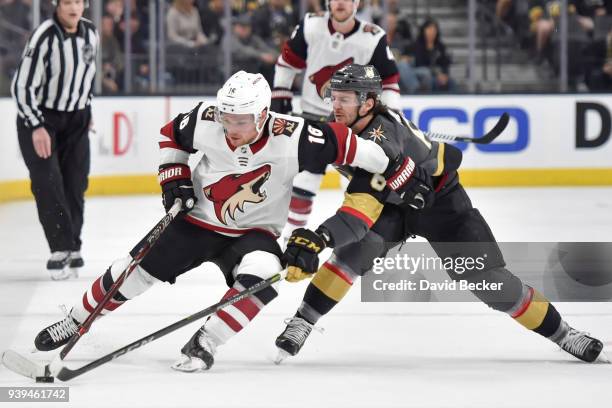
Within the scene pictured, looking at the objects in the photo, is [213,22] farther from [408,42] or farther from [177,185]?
[177,185]

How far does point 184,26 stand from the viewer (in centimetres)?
873

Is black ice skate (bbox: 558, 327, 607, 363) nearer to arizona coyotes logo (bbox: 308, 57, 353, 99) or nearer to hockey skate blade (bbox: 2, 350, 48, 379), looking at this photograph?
hockey skate blade (bbox: 2, 350, 48, 379)

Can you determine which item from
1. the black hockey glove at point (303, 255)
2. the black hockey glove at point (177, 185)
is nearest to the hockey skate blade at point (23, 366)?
the black hockey glove at point (177, 185)

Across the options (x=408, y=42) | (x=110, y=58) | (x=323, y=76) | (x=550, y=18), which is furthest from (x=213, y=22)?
(x=323, y=76)

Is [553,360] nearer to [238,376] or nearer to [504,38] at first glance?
[238,376]

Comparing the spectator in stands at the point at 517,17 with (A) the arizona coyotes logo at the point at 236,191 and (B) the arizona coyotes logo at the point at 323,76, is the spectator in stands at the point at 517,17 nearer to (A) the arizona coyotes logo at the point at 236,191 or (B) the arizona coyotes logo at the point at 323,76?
(B) the arizona coyotes logo at the point at 323,76

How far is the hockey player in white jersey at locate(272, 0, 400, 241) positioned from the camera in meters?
5.82

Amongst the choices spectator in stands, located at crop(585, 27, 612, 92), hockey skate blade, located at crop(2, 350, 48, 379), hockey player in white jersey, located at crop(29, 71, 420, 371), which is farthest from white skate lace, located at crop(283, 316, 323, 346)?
spectator in stands, located at crop(585, 27, 612, 92)

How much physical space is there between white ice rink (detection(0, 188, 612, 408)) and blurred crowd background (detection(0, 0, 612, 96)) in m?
3.18

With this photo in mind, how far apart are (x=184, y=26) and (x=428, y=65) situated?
1.77 m

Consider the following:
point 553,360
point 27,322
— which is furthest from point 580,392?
point 27,322

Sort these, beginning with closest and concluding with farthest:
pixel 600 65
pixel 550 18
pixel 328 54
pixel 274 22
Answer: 1. pixel 328 54
2. pixel 274 22
3. pixel 600 65
4. pixel 550 18

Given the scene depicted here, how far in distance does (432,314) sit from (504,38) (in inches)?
202

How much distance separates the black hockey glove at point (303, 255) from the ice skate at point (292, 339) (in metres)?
0.25
